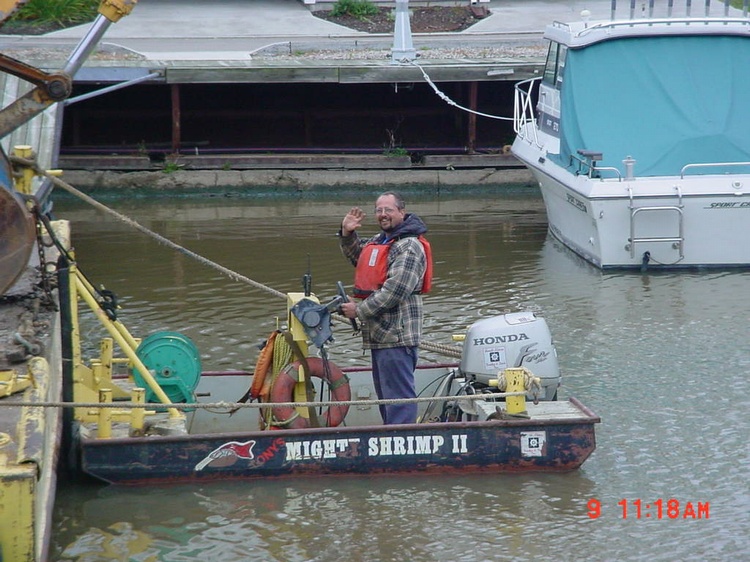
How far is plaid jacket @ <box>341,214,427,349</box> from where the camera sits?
737cm

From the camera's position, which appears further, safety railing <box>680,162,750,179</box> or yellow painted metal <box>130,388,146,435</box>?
safety railing <box>680,162,750,179</box>

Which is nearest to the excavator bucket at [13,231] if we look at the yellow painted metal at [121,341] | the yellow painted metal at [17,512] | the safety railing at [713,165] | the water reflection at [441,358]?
the yellow painted metal at [121,341]

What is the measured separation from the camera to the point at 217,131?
68.6ft

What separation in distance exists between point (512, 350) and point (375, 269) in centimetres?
112

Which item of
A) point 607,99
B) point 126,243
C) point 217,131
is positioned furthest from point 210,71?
point 607,99

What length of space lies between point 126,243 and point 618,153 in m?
6.34

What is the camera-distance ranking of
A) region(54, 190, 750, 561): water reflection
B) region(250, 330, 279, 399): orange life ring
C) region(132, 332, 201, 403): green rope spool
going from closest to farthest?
region(54, 190, 750, 561): water reflection
region(250, 330, 279, 399): orange life ring
region(132, 332, 201, 403): green rope spool

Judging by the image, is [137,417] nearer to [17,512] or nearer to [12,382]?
[12,382]

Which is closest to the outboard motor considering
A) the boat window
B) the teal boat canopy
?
the teal boat canopy

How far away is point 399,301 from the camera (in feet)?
24.4

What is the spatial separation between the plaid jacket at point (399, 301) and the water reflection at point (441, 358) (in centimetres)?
92

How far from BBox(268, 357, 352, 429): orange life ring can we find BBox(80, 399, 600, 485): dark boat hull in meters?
0.41
